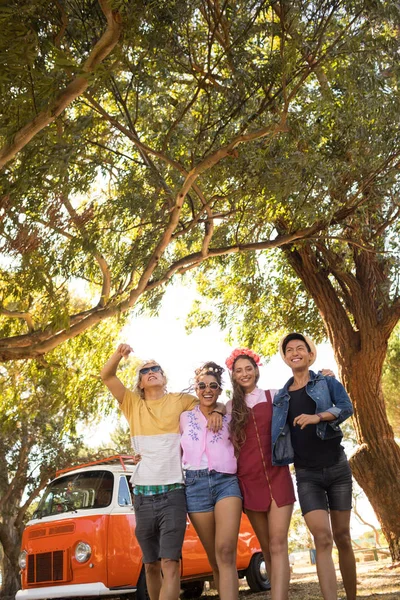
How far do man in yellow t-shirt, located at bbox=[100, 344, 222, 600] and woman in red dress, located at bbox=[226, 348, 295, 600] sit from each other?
23 centimetres

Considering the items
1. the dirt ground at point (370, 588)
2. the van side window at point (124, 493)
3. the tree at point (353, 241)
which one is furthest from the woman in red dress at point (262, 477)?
the tree at point (353, 241)

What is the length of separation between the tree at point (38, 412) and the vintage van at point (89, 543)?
112 inches

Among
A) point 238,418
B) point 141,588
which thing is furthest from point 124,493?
point 238,418

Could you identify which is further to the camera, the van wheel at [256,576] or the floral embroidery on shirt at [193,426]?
the van wheel at [256,576]

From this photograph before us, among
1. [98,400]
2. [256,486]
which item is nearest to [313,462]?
[256,486]

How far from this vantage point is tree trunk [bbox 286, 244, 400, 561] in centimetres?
1115

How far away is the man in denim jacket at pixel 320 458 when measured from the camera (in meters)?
4.98

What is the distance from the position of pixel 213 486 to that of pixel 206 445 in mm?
313

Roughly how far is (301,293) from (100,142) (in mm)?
6338

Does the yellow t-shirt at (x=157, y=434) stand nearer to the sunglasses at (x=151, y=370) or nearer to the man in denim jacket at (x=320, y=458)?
the sunglasses at (x=151, y=370)

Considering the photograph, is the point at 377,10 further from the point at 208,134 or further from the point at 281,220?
the point at 281,220

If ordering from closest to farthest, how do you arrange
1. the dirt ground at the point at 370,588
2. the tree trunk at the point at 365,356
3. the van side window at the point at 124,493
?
the dirt ground at the point at 370,588
the van side window at the point at 124,493
the tree trunk at the point at 365,356

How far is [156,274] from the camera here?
1145cm

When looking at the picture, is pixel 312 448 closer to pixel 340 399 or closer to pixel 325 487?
pixel 325 487
